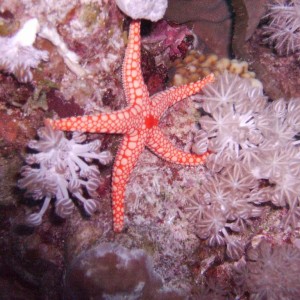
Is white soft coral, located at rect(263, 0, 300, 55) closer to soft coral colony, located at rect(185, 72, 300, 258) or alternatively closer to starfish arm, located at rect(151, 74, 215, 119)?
soft coral colony, located at rect(185, 72, 300, 258)

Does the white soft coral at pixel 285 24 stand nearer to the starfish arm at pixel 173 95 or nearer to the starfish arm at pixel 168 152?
the starfish arm at pixel 173 95

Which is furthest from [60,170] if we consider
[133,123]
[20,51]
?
[20,51]

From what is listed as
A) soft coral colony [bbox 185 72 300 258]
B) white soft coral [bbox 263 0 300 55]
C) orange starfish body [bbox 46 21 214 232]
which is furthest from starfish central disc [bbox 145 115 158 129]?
white soft coral [bbox 263 0 300 55]

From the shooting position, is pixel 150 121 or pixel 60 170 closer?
pixel 60 170

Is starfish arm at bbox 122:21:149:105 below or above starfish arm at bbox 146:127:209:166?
above

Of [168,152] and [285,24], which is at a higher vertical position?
[285,24]

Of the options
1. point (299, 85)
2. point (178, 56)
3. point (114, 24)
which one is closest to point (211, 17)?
point (178, 56)

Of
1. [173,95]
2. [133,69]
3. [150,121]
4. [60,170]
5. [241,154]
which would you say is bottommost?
[241,154]

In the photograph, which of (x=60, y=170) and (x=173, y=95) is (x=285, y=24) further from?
(x=60, y=170)
